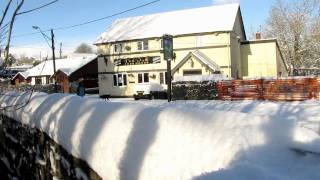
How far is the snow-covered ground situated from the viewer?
2.96 m

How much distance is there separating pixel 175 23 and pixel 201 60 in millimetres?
6214

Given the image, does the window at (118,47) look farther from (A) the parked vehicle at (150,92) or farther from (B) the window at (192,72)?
(A) the parked vehicle at (150,92)

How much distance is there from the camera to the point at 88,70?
190ft

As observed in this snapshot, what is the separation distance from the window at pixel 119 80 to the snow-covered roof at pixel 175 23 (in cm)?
365

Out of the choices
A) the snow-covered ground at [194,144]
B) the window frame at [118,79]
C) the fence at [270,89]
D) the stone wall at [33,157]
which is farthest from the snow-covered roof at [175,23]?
the snow-covered ground at [194,144]

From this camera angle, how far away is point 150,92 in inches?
1501

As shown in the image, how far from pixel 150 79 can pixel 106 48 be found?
663 cm

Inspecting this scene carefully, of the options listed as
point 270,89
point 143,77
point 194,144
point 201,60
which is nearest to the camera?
point 194,144

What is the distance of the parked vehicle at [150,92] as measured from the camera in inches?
1474

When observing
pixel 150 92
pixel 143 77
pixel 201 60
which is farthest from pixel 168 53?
pixel 143 77

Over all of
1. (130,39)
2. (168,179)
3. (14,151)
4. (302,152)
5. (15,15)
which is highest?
(130,39)

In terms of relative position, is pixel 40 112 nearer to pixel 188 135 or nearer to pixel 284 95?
pixel 188 135

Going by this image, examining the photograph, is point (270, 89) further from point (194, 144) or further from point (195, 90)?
point (194, 144)

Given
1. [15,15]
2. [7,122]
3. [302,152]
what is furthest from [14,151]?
[302,152]
